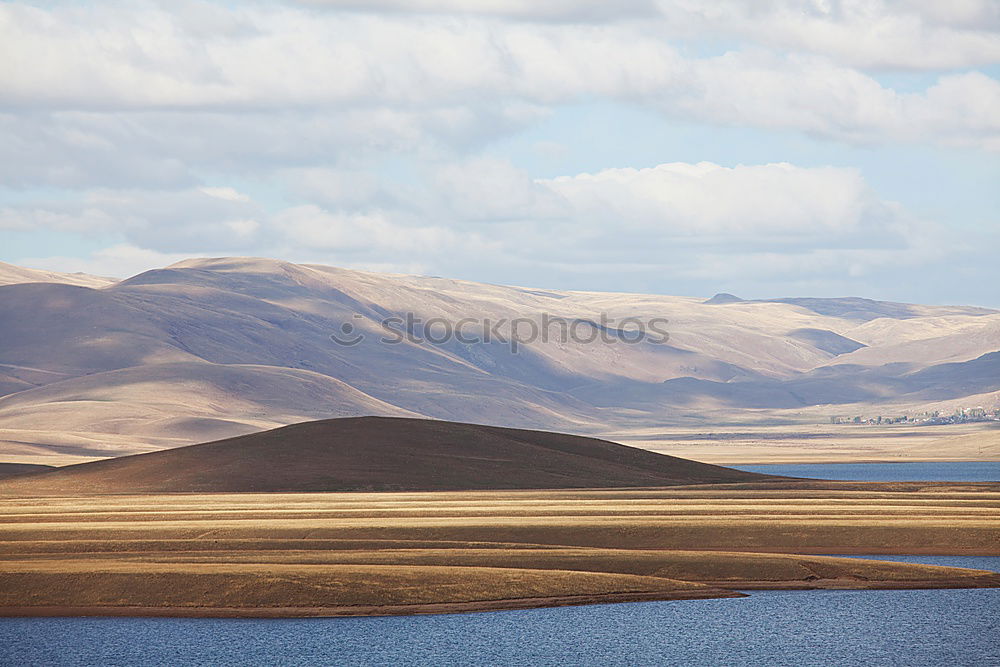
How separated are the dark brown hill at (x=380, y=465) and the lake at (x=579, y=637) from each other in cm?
6918

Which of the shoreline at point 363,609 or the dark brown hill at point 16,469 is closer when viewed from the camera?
the shoreline at point 363,609

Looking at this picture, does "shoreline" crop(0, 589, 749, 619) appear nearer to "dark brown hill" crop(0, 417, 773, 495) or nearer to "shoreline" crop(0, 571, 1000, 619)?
"shoreline" crop(0, 571, 1000, 619)

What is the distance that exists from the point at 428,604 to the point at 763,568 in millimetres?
17356

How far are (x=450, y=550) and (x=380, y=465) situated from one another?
2531 inches

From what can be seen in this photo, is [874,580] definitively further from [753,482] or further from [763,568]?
[753,482]

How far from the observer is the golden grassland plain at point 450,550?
58.2m

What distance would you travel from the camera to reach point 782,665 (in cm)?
4703

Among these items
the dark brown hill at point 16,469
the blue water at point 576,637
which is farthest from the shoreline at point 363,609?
the dark brown hill at point 16,469

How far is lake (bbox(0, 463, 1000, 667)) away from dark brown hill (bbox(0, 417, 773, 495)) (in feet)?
227

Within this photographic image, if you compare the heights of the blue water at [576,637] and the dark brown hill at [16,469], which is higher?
the blue water at [576,637]

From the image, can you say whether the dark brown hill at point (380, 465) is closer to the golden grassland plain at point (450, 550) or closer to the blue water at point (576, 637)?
the golden grassland plain at point (450, 550)

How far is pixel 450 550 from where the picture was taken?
69.5 m

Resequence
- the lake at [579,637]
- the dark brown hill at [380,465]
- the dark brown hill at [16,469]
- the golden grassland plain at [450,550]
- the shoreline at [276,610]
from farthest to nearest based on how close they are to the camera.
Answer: the dark brown hill at [16,469] < the dark brown hill at [380,465] < the golden grassland plain at [450,550] < the shoreline at [276,610] < the lake at [579,637]

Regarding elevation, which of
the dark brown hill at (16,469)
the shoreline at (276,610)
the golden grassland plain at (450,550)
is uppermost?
the golden grassland plain at (450,550)
